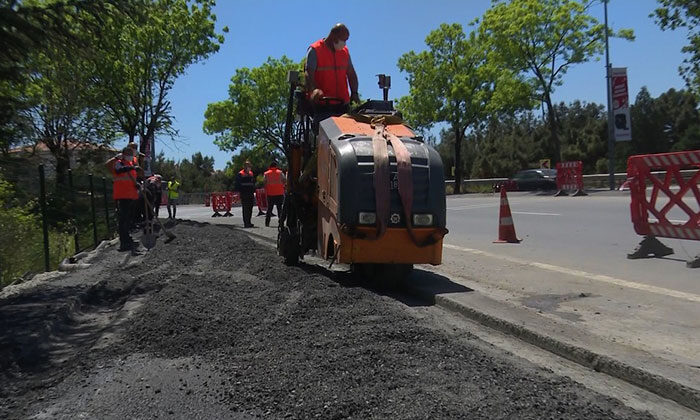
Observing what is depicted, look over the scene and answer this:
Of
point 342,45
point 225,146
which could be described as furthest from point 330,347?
point 225,146

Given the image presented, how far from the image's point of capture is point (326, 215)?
6.76 meters

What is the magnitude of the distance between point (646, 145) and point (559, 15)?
25613mm

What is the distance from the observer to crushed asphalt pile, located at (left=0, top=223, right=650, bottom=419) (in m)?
3.37

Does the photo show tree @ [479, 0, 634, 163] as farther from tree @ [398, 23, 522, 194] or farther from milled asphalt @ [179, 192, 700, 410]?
milled asphalt @ [179, 192, 700, 410]

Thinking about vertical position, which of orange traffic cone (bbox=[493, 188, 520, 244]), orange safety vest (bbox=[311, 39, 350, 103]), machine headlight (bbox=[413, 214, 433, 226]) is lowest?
orange traffic cone (bbox=[493, 188, 520, 244])

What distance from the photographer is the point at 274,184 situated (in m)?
16.7

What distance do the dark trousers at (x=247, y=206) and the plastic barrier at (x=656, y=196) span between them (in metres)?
10.5

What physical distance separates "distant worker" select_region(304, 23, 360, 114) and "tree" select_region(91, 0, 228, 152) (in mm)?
14109

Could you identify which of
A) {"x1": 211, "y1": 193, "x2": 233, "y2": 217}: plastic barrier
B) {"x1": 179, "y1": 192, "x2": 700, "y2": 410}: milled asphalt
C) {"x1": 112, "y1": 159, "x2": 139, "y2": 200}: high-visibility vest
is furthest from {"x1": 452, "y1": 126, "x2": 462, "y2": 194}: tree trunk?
{"x1": 112, "y1": 159, "x2": 139, "y2": 200}: high-visibility vest

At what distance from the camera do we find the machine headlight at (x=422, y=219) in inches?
241

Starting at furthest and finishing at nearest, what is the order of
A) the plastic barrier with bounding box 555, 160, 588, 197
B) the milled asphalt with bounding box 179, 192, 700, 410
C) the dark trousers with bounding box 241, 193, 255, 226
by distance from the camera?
the plastic barrier with bounding box 555, 160, 588, 197, the dark trousers with bounding box 241, 193, 255, 226, the milled asphalt with bounding box 179, 192, 700, 410

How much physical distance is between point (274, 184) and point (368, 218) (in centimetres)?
1095

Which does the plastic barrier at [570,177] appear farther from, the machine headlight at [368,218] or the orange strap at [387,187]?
the machine headlight at [368,218]

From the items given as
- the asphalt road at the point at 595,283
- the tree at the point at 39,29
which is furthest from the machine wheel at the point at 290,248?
the tree at the point at 39,29
